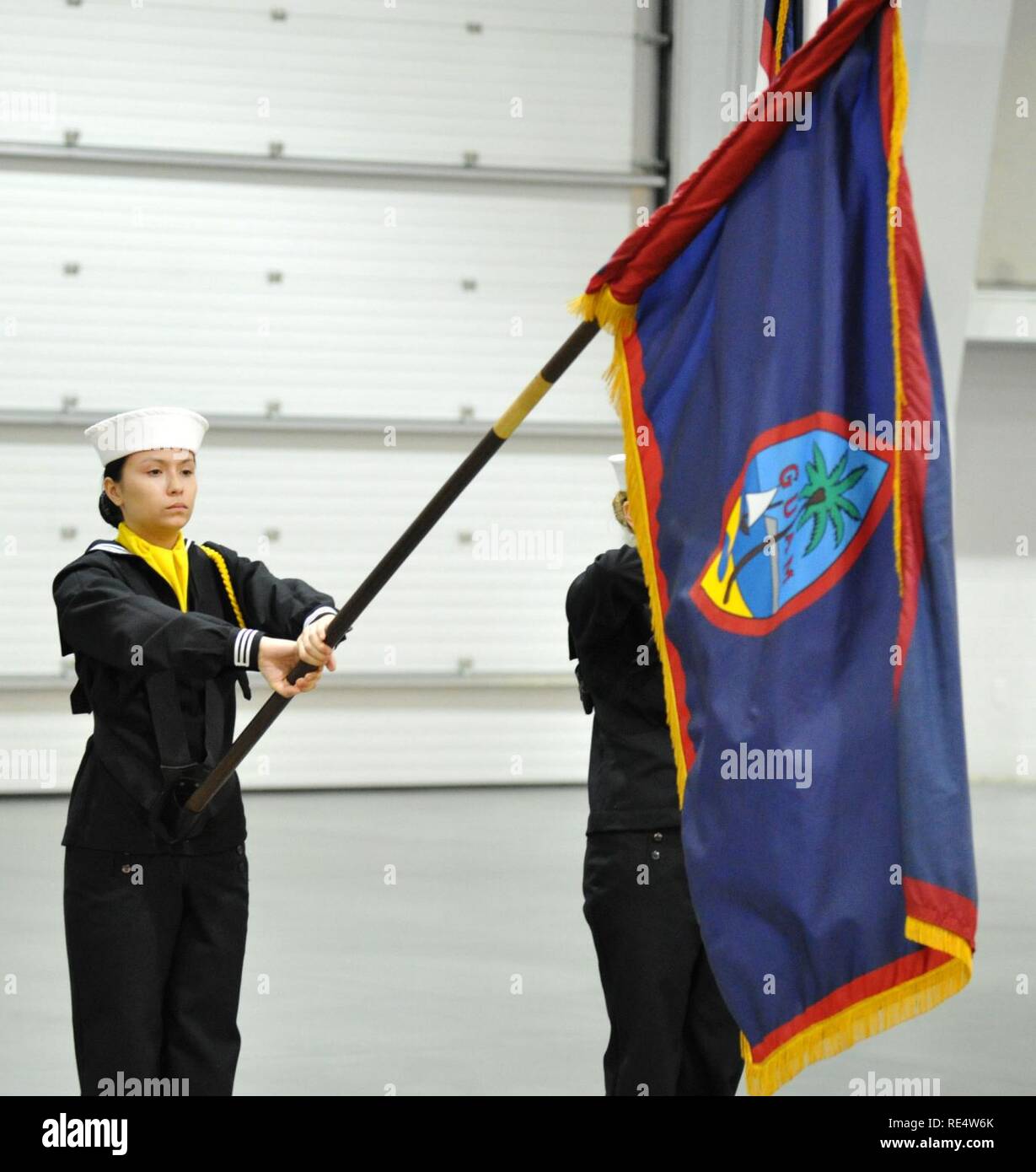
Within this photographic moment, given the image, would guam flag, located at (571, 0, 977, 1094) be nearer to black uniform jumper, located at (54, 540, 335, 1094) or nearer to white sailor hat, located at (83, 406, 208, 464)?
black uniform jumper, located at (54, 540, 335, 1094)

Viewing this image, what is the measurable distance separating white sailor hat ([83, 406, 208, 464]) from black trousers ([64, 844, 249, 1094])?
2.85ft

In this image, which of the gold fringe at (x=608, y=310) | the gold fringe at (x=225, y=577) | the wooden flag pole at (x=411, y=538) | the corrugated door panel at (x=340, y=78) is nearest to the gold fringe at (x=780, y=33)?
the gold fringe at (x=608, y=310)

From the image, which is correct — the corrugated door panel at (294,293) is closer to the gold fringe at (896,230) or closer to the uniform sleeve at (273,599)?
the uniform sleeve at (273,599)

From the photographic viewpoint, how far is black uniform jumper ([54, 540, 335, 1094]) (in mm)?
3215

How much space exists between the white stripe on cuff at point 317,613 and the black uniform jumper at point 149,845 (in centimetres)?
20

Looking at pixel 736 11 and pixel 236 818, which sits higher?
pixel 736 11

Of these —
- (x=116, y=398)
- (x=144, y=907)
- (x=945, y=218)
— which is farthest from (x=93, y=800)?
(x=116, y=398)

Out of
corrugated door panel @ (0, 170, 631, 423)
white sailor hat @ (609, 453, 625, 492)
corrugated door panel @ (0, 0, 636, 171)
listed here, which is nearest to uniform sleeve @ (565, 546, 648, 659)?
white sailor hat @ (609, 453, 625, 492)

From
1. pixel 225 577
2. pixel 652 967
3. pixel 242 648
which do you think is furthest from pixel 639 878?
pixel 225 577

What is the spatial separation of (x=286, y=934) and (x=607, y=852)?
3965 mm

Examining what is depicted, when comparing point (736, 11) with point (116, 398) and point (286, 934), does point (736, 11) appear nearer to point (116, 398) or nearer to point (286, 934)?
point (116, 398)

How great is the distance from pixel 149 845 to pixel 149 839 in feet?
0.04

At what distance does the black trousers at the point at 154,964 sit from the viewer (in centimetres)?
322
